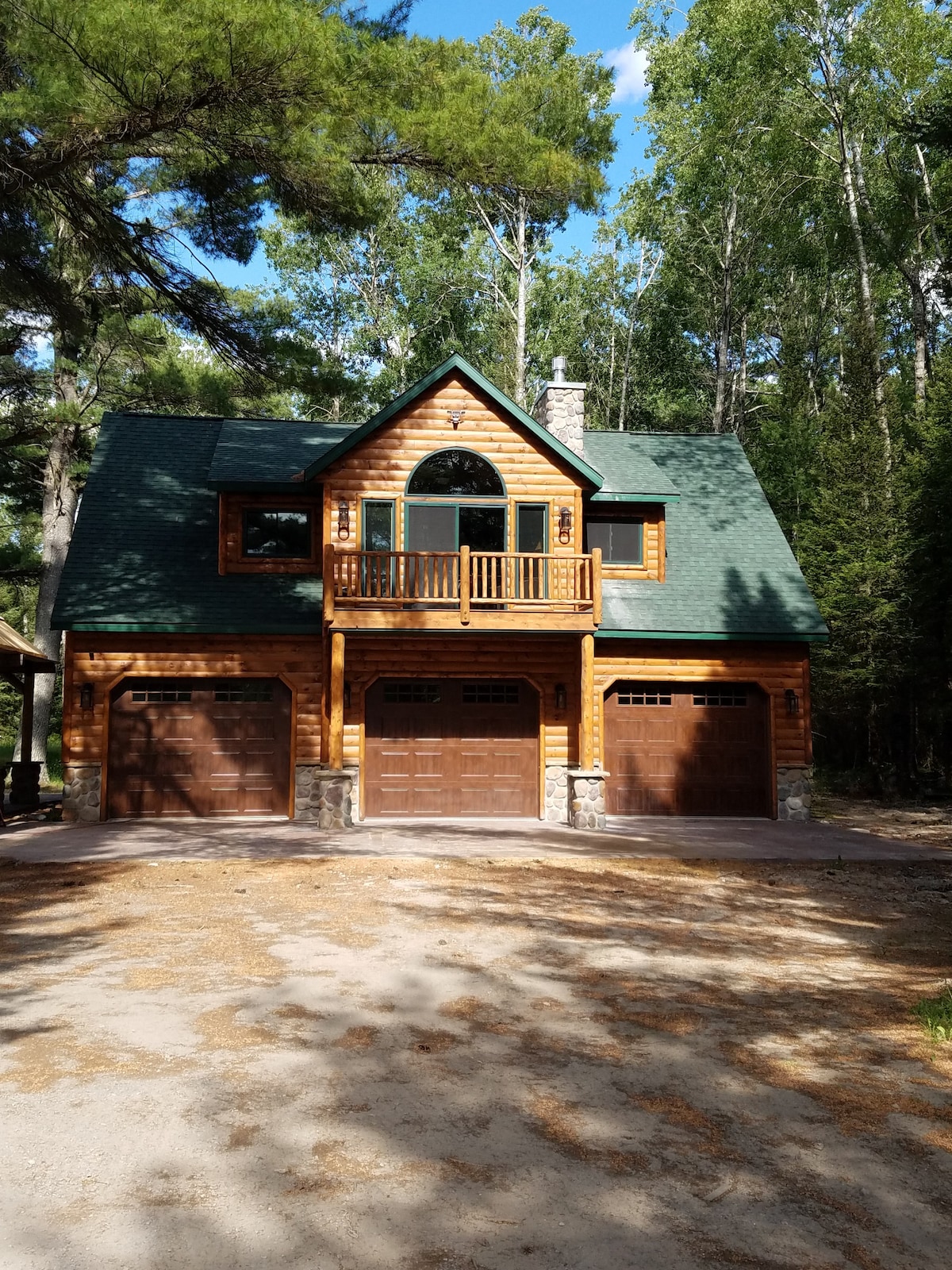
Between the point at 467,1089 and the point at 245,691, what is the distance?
40.7ft

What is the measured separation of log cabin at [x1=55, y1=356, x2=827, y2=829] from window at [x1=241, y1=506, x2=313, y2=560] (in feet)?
0.14

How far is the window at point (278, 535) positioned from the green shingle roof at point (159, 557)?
47cm

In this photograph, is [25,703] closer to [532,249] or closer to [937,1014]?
[937,1014]

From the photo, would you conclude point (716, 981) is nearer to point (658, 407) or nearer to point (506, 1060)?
point (506, 1060)

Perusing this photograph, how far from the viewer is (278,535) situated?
17.6 meters

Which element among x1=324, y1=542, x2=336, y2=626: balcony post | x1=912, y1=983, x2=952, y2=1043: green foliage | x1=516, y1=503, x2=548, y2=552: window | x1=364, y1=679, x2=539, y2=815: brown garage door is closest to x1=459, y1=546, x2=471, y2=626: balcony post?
x1=516, y1=503, x2=548, y2=552: window

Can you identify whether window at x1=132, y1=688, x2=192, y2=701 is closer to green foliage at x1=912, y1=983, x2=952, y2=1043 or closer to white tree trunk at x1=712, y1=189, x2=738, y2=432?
green foliage at x1=912, y1=983, x2=952, y2=1043

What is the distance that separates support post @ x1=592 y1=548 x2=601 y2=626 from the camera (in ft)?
51.3

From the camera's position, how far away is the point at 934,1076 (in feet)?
17.4

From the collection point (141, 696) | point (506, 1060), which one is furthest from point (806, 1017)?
point (141, 696)

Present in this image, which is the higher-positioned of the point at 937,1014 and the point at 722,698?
the point at 722,698

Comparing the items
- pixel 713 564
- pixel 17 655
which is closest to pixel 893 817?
pixel 713 564

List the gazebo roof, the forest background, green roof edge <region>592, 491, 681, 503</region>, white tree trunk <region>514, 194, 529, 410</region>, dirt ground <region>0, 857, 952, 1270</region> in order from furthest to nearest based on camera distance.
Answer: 1. white tree trunk <region>514, 194, 529, 410</region>
2. green roof edge <region>592, 491, 681, 503</region>
3. the gazebo roof
4. the forest background
5. dirt ground <region>0, 857, 952, 1270</region>

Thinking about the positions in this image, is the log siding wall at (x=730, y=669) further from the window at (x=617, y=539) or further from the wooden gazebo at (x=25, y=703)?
the wooden gazebo at (x=25, y=703)
